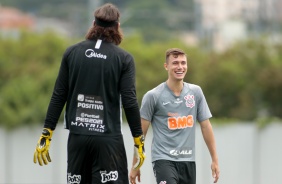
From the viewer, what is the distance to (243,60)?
3183cm

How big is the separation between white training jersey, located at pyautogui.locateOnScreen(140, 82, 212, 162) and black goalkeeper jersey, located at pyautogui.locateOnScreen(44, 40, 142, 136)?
1319mm

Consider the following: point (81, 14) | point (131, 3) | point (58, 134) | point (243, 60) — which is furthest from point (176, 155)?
point (131, 3)

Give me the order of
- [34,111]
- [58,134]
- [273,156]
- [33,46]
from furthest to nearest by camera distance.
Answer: [33,46], [34,111], [58,134], [273,156]

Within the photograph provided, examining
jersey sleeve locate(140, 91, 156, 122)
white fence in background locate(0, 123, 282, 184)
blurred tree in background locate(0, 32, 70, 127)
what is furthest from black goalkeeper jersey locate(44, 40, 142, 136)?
blurred tree in background locate(0, 32, 70, 127)

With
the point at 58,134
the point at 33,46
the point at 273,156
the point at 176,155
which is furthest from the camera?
the point at 33,46

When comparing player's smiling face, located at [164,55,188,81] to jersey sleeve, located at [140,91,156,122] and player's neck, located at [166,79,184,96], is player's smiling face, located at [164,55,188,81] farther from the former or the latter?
jersey sleeve, located at [140,91,156,122]

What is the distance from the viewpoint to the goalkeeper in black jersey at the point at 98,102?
902cm

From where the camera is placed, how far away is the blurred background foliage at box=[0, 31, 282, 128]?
27703 mm

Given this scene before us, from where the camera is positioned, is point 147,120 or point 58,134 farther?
point 58,134

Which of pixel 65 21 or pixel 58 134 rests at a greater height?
pixel 65 21

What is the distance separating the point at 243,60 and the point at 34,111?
339 inches

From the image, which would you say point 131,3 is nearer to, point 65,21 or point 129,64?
point 65,21

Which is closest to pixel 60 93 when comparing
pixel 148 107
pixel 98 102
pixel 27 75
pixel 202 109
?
pixel 98 102

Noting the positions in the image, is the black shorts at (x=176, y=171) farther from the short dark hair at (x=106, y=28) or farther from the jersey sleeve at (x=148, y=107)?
the short dark hair at (x=106, y=28)
